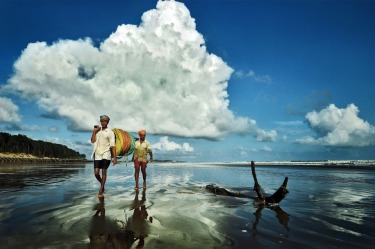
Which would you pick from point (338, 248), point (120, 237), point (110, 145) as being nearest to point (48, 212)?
point (120, 237)

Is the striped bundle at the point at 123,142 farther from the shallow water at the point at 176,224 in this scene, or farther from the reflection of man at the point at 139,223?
the reflection of man at the point at 139,223

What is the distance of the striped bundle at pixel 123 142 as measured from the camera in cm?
1506

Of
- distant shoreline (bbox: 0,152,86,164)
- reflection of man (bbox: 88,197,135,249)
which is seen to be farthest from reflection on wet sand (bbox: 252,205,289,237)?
distant shoreline (bbox: 0,152,86,164)

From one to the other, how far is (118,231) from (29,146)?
391 feet

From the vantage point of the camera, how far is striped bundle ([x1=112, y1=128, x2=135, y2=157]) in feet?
49.4

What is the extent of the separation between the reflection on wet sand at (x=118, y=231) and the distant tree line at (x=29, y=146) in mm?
106105

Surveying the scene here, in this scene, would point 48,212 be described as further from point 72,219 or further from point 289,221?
point 289,221

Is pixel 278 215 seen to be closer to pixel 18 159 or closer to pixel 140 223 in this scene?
pixel 140 223

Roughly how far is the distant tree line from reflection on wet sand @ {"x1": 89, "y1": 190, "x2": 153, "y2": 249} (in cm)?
10611

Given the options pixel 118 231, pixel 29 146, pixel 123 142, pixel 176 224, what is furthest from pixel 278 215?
pixel 29 146

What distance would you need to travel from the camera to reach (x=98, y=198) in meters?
8.63

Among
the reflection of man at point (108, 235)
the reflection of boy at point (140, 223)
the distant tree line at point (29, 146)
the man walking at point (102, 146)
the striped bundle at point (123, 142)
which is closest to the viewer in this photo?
the reflection of man at point (108, 235)

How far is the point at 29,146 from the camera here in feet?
357

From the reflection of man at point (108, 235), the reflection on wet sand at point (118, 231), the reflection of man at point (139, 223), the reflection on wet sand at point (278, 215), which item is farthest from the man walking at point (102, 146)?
the reflection on wet sand at point (278, 215)
